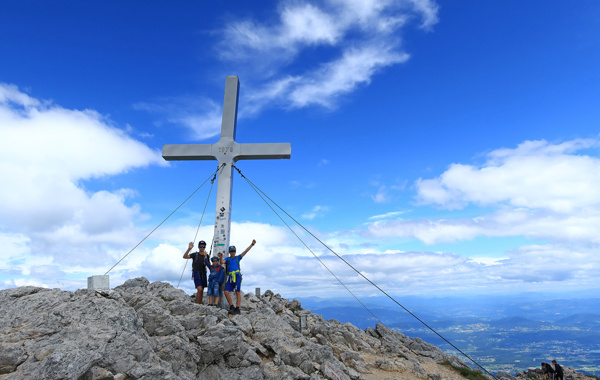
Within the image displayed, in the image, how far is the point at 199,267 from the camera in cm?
1245

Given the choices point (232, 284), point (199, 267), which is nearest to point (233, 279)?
point (232, 284)

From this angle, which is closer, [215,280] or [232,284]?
[232,284]

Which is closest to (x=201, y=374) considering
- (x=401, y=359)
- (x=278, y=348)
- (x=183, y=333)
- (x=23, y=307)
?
(x=183, y=333)

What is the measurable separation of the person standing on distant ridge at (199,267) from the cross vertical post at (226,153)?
3.46 ft

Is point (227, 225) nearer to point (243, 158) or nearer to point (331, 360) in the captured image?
point (243, 158)

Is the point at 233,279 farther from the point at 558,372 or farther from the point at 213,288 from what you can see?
the point at 558,372

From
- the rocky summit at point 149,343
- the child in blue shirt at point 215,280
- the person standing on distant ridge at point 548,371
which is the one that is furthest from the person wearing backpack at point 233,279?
the person standing on distant ridge at point 548,371

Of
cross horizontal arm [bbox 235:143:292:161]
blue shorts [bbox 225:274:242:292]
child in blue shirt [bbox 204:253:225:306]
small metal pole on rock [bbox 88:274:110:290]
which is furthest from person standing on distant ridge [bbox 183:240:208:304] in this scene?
cross horizontal arm [bbox 235:143:292:161]

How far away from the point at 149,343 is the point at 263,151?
9.37 m

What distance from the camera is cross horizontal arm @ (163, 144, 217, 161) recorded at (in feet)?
50.0

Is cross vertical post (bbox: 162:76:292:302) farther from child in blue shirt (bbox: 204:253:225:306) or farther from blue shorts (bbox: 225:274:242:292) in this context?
blue shorts (bbox: 225:274:242:292)

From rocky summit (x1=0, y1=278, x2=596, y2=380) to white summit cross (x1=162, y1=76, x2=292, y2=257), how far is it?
3.15m

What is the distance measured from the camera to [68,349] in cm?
557

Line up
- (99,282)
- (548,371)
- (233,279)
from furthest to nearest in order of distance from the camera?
(548,371)
(233,279)
(99,282)
